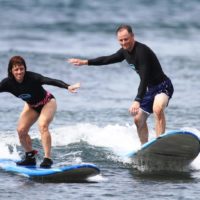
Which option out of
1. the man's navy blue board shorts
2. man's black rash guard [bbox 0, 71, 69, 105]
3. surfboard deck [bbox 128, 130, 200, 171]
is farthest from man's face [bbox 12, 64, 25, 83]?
surfboard deck [bbox 128, 130, 200, 171]

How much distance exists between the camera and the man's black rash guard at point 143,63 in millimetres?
12961

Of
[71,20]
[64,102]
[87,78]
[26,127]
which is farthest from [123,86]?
[71,20]

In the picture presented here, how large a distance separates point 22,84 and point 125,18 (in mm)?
26989

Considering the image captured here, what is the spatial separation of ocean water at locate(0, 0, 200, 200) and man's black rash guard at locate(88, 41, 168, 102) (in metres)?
1.38

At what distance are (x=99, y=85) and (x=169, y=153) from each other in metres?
10.1

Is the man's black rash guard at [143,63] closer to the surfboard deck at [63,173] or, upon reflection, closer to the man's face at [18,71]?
the surfboard deck at [63,173]

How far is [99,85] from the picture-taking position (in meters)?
23.4

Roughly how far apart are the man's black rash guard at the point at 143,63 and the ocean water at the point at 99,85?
1381 millimetres

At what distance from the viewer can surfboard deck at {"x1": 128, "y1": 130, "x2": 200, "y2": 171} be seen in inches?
509

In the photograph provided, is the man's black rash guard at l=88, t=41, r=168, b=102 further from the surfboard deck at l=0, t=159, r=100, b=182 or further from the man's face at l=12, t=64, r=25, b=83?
the man's face at l=12, t=64, r=25, b=83

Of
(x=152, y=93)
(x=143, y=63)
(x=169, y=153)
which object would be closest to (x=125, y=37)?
(x=143, y=63)

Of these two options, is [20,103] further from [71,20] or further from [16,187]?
[71,20]

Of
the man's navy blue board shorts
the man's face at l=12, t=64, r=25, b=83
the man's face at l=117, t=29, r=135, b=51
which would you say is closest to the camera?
the man's face at l=12, t=64, r=25, b=83

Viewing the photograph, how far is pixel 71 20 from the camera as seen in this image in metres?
37.3
